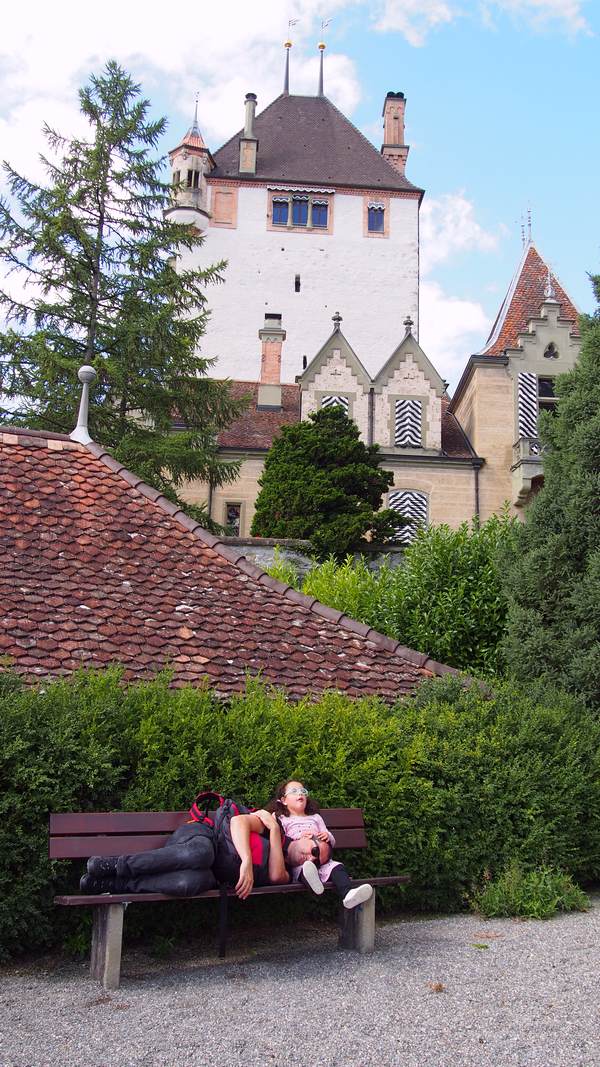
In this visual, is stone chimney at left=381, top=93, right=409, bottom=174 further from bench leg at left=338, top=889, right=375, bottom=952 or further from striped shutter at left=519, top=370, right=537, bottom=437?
bench leg at left=338, top=889, right=375, bottom=952

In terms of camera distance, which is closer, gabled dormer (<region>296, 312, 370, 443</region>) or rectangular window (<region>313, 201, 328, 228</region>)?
gabled dormer (<region>296, 312, 370, 443</region>)

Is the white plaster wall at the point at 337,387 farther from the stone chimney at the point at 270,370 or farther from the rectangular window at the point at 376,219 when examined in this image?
the rectangular window at the point at 376,219

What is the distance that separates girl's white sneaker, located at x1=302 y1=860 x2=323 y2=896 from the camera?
5973 mm

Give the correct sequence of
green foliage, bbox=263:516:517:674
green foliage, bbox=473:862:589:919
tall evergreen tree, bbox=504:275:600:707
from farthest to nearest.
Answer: green foliage, bbox=263:516:517:674 < tall evergreen tree, bbox=504:275:600:707 < green foliage, bbox=473:862:589:919

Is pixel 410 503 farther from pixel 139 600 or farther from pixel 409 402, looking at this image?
pixel 139 600

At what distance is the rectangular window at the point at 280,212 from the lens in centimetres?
4762

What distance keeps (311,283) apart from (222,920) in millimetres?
43124

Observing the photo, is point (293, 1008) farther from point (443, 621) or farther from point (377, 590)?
point (377, 590)

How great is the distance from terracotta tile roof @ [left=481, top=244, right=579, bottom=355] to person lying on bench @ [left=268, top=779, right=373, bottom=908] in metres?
30.5

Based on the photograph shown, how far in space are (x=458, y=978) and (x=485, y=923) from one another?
174 cm

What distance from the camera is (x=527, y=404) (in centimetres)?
3375

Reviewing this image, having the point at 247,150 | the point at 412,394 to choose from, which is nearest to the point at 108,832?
the point at 412,394

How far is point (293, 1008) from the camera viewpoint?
5047 mm

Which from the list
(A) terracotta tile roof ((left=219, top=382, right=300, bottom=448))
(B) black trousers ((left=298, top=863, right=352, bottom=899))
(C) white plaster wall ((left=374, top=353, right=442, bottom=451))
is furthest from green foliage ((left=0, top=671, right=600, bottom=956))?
(C) white plaster wall ((left=374, top=353, right=442, bottom=451))
